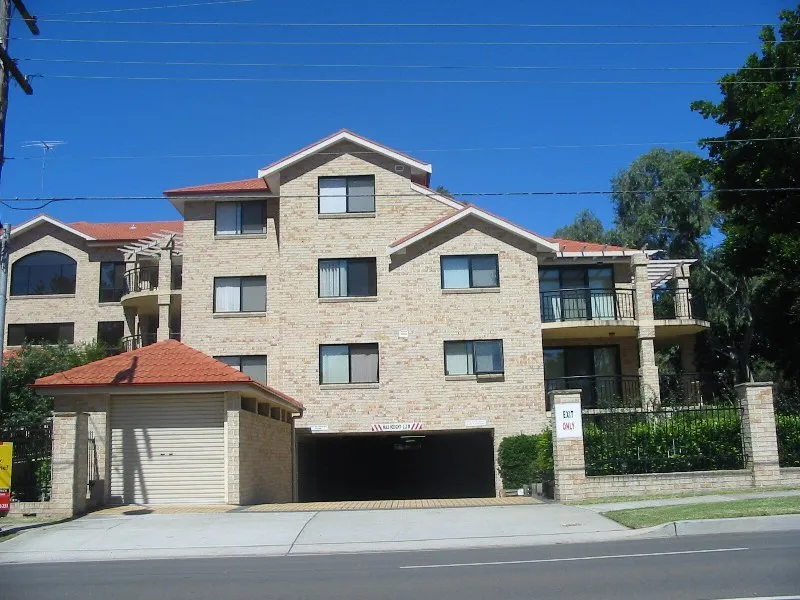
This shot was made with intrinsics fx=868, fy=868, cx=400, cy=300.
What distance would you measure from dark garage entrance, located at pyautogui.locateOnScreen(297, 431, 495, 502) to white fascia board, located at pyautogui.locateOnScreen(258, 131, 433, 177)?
10.4 meters

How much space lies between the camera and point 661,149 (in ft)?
155

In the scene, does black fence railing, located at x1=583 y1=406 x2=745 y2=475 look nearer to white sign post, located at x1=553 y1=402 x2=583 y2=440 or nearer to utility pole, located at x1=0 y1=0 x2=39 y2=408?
white sign post, located at x1=553 y1=402 x2=583 y2=440

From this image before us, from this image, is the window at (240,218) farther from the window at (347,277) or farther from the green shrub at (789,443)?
the green shrub at (789,443)

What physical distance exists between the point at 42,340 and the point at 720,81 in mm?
29107

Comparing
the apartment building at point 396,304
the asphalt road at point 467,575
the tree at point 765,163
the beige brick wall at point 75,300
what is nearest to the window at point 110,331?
the beige brick wall at point 75,300

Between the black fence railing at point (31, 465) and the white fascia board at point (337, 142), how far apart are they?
515 inches

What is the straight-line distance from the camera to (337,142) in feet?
99.1

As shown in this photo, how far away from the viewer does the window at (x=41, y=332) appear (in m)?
39.4

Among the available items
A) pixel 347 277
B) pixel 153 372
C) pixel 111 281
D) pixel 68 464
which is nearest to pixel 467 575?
pixel 68 464

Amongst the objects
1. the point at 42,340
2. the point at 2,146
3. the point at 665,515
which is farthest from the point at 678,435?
the point at 42,340

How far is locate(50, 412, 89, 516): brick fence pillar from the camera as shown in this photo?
18.1 m

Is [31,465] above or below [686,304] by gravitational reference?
below

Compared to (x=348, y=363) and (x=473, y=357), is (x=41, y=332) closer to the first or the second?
(x=348, y=363)

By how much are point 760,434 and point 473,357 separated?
35.7 ft
